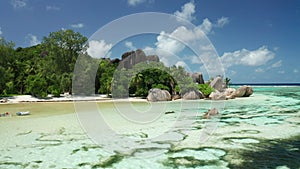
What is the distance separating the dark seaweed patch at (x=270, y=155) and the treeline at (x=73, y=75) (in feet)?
41.2

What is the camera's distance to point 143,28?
22.1 ft

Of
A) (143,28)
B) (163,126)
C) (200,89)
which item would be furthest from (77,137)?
(200,89)

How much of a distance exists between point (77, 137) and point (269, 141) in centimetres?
569

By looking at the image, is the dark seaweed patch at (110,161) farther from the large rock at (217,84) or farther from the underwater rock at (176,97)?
the large rock at (217,84)

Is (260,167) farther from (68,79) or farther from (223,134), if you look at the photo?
(68,79)

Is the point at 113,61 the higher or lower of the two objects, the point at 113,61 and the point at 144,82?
the higher

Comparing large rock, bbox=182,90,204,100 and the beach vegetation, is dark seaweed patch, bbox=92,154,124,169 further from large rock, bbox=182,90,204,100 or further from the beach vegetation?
the beach vegetation

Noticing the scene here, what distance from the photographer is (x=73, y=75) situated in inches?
955

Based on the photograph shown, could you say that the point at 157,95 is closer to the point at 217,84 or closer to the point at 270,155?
the point at 217,84

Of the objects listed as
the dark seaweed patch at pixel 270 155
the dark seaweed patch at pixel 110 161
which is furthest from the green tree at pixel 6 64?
the dark seaweed patch at pixel 270 155

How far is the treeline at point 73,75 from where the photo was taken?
21844mm

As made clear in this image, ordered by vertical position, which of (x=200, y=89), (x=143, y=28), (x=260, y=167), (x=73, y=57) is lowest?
(x=260, y=167)

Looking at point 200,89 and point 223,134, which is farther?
point 200,89

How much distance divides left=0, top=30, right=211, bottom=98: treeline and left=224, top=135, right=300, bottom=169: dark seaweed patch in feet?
41.2
